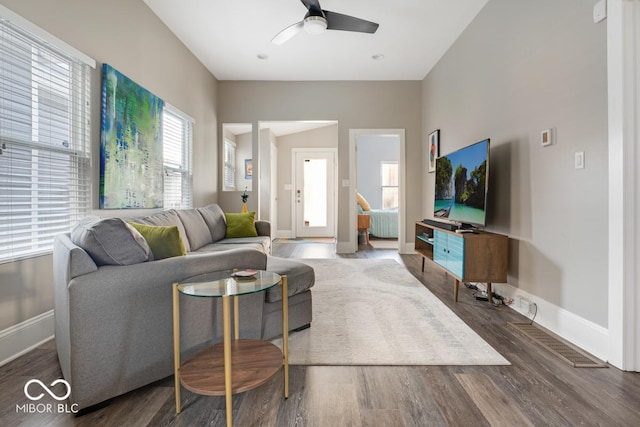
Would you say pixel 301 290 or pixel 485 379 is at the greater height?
pixel 301 290

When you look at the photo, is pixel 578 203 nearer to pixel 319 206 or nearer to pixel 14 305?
pixel 14 305

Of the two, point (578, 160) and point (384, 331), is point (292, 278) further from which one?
point (578, 160)

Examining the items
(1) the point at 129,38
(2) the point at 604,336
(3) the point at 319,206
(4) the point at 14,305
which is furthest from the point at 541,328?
(3) the point at 319,206

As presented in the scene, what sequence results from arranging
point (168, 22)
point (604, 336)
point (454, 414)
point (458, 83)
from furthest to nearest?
point (458, 83), point (168, 22), point (604, 336), point (454, 414)

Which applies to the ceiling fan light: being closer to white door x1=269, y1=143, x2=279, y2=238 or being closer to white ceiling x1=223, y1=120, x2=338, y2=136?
white ceiling x1=223, y1=120, x2=338, y2=136

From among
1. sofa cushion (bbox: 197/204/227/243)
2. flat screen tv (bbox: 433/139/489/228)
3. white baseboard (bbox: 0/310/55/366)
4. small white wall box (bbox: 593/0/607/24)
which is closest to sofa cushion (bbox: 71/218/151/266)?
white baseboard (bbox: 0/310/55/366)

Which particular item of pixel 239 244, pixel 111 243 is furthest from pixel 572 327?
pixel 239 244

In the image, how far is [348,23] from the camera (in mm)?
2916

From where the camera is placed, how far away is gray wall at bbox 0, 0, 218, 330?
6.08 ft

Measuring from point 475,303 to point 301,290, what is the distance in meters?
1.68

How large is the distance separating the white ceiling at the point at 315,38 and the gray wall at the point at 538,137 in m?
0.59

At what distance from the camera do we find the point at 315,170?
7.39 metres

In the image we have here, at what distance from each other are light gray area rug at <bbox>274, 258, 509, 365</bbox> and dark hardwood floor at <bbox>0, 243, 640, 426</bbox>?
90mm

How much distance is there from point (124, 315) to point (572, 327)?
261 centimetres
